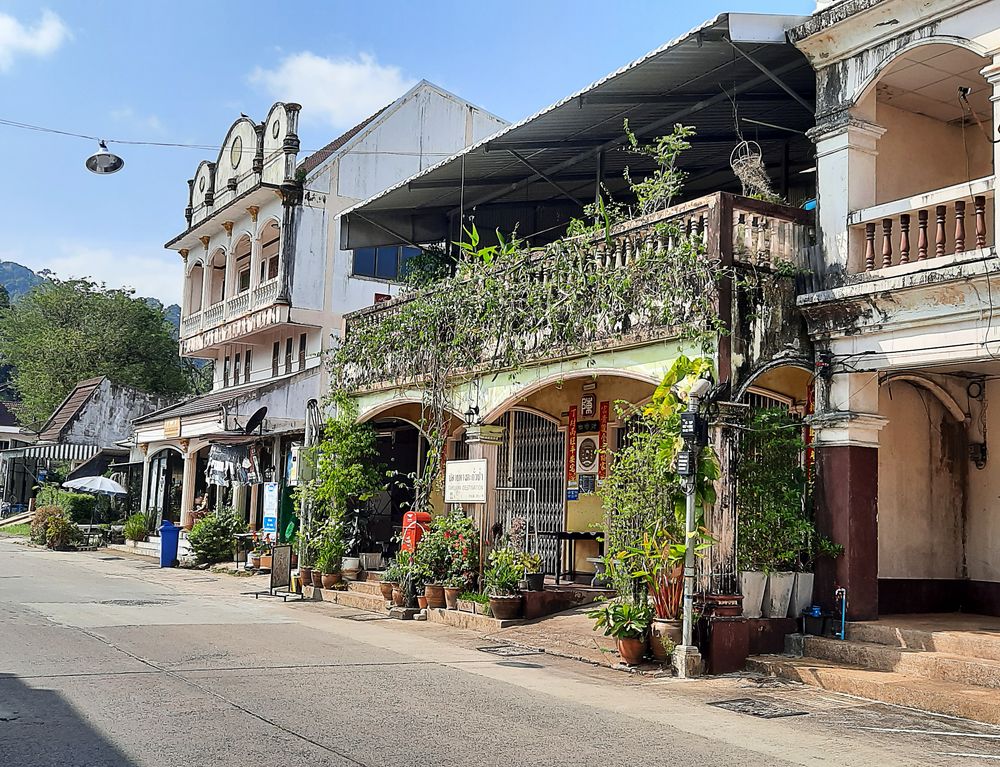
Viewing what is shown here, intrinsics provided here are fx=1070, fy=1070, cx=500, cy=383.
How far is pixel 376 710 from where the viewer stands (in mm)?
8148

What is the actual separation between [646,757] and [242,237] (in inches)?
926

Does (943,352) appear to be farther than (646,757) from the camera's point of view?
Yes

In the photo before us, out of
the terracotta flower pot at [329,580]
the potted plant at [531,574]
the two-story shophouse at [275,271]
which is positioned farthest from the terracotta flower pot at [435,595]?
the two-story shophouse at [275,271]

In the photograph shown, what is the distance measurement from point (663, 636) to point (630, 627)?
0.34 meters

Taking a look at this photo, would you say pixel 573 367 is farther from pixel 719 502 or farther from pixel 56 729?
pixel 56 729

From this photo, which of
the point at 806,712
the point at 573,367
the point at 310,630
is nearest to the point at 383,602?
the point at 310,630

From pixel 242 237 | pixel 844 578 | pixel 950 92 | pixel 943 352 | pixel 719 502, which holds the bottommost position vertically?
pixel 844 578

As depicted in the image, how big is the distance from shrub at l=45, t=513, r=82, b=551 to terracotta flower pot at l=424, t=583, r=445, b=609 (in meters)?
17.7

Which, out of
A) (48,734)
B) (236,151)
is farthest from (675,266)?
(236,151)

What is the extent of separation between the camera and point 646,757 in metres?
6.93

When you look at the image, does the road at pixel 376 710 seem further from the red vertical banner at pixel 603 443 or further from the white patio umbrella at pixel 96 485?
the white patio umbrella at pixel 96 485

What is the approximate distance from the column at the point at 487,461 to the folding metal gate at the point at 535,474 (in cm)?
190

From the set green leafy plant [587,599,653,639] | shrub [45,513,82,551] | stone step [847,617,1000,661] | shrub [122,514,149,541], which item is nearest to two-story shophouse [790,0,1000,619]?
stone step [847,617,1000,661]

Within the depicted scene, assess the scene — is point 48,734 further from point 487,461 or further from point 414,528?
point 414,528
